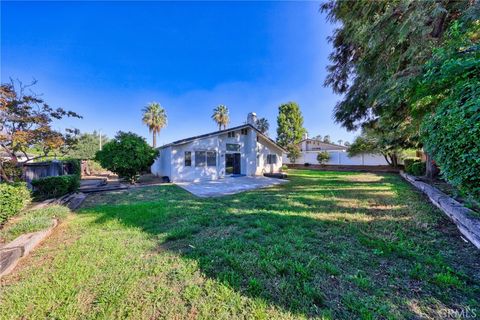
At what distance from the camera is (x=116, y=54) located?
417 inches

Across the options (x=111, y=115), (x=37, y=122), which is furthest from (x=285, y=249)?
(x=111, y=115)

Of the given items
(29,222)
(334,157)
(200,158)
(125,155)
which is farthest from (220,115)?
(29,222)

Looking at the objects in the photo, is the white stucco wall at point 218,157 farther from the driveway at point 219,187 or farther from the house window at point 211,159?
the driveway at point 219,187

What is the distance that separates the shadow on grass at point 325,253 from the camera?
206 centimetres

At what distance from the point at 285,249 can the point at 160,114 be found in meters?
29.2

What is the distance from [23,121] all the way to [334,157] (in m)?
25.9

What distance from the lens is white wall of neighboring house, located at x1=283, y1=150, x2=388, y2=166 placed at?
20562mm

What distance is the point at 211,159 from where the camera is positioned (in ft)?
45.9

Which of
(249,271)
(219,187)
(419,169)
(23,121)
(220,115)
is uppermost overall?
(220,115)

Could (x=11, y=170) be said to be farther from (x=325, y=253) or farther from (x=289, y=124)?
(x=289, y=124)

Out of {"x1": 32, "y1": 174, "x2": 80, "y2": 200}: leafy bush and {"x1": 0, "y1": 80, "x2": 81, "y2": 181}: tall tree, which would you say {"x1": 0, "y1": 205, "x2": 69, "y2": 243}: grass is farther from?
{"x1": 0, "y1": 80, "x2": 81, "y2": 181}: tall tree

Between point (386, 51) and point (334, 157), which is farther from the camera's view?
point (334, 157)

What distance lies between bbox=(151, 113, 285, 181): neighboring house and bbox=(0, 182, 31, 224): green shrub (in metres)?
8.07

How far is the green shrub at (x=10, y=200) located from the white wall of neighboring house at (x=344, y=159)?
82.5 feet
